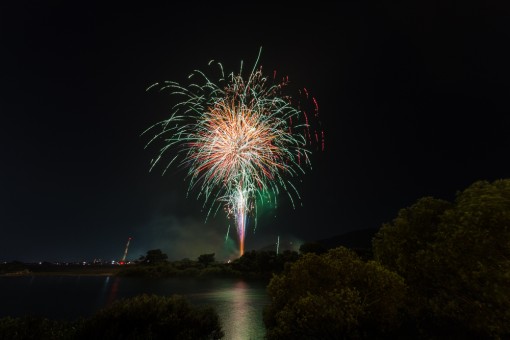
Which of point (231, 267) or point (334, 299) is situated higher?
point (231, 267)

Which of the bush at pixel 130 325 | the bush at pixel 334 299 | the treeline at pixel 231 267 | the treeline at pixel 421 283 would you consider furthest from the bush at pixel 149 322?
the treeline at pixel 231 267

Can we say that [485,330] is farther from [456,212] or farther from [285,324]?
[285,324]

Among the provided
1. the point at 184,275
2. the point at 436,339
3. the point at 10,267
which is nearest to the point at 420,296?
the point at 436,339

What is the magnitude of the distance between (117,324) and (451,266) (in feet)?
65.1

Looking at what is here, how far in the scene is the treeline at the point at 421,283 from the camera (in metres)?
16.3

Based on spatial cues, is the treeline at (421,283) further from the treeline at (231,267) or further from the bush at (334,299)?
the treeline at (231,267)

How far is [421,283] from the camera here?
21625 mm

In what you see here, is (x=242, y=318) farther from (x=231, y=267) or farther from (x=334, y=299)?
(x=231, y=267)

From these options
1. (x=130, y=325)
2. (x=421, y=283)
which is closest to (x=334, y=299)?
(x=421, y=283)

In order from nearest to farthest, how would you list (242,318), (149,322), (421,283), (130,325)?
(130,325)
(149,322)
(421,283)
(242,318)

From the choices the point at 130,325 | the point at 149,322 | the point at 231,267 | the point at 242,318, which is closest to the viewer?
the point at 130,325

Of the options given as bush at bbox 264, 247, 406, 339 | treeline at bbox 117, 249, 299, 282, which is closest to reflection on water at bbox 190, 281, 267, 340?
bush at bbox 264, 247, 406, 339

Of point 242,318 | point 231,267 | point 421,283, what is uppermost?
point 231,267

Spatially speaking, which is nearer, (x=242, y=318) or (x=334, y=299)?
(x=334, y=299)
